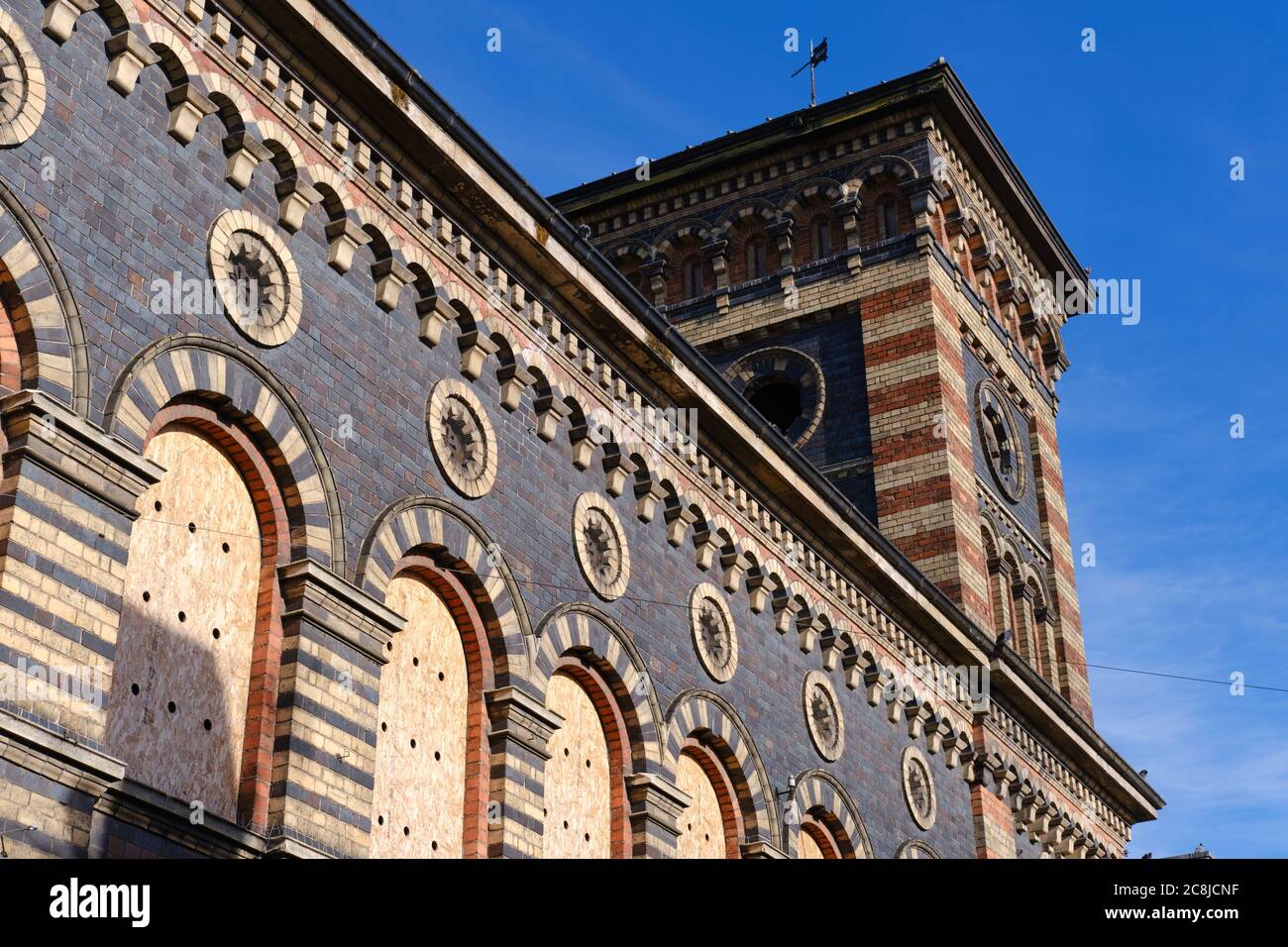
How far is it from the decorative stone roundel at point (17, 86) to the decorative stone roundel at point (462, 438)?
17.5ft

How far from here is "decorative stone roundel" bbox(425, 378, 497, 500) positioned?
62.5 ft

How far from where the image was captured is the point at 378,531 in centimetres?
1762

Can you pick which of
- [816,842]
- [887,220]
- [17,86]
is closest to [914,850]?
[816,842]

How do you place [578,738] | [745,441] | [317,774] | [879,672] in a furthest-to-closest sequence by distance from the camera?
[879,672] → [745,441] → [578,738] → [317,774]

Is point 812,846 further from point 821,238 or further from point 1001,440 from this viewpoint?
point 821,238

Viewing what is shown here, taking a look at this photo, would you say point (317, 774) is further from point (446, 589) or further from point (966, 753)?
point (966, 753)

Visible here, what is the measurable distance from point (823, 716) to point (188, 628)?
478 inches

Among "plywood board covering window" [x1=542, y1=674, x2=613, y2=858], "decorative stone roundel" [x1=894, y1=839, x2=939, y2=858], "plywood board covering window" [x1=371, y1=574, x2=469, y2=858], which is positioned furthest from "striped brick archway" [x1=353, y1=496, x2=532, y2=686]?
"decorative stone roundel" [x1=894, y1=839, x2=939, y2=858]
